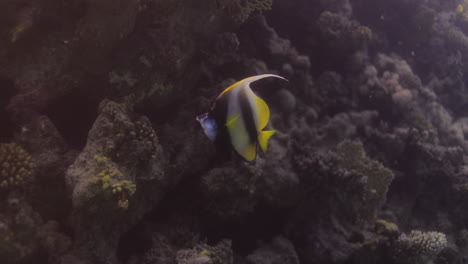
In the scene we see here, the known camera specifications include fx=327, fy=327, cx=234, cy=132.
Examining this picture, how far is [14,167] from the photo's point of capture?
10.9 feet

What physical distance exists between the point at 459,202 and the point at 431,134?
162 centimetres

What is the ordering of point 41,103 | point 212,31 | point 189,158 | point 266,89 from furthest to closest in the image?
point 266,89
point 212,31
point 189,158
point 41,103

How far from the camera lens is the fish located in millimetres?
1771

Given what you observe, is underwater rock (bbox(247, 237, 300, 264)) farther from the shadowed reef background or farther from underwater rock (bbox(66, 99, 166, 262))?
underwater rock (bbox(66, 99, 166, 262))

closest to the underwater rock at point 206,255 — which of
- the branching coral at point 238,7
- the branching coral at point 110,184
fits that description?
the branching coral at point 110,184

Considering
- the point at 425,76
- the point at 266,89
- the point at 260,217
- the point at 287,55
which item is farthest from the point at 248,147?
the point at 425,76

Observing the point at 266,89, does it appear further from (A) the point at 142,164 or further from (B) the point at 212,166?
(A) the point at 142,164

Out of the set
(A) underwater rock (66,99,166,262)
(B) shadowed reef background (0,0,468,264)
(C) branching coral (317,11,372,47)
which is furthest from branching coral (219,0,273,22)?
(C) branching coral (317,11,372,47)

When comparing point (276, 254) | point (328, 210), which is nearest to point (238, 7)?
point (328, 210)

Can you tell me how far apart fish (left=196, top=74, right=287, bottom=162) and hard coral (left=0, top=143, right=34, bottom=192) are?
101 inches

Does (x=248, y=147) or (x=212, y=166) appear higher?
(x=248, y=147)

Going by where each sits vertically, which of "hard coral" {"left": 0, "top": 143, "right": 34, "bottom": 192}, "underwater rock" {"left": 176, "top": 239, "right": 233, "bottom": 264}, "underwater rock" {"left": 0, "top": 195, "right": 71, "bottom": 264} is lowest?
"underwater rock" {"left": 176, "top": 239, "right": 233, "bottom": 264}

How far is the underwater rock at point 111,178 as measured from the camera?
10.3ft

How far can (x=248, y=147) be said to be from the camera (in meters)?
1.81
